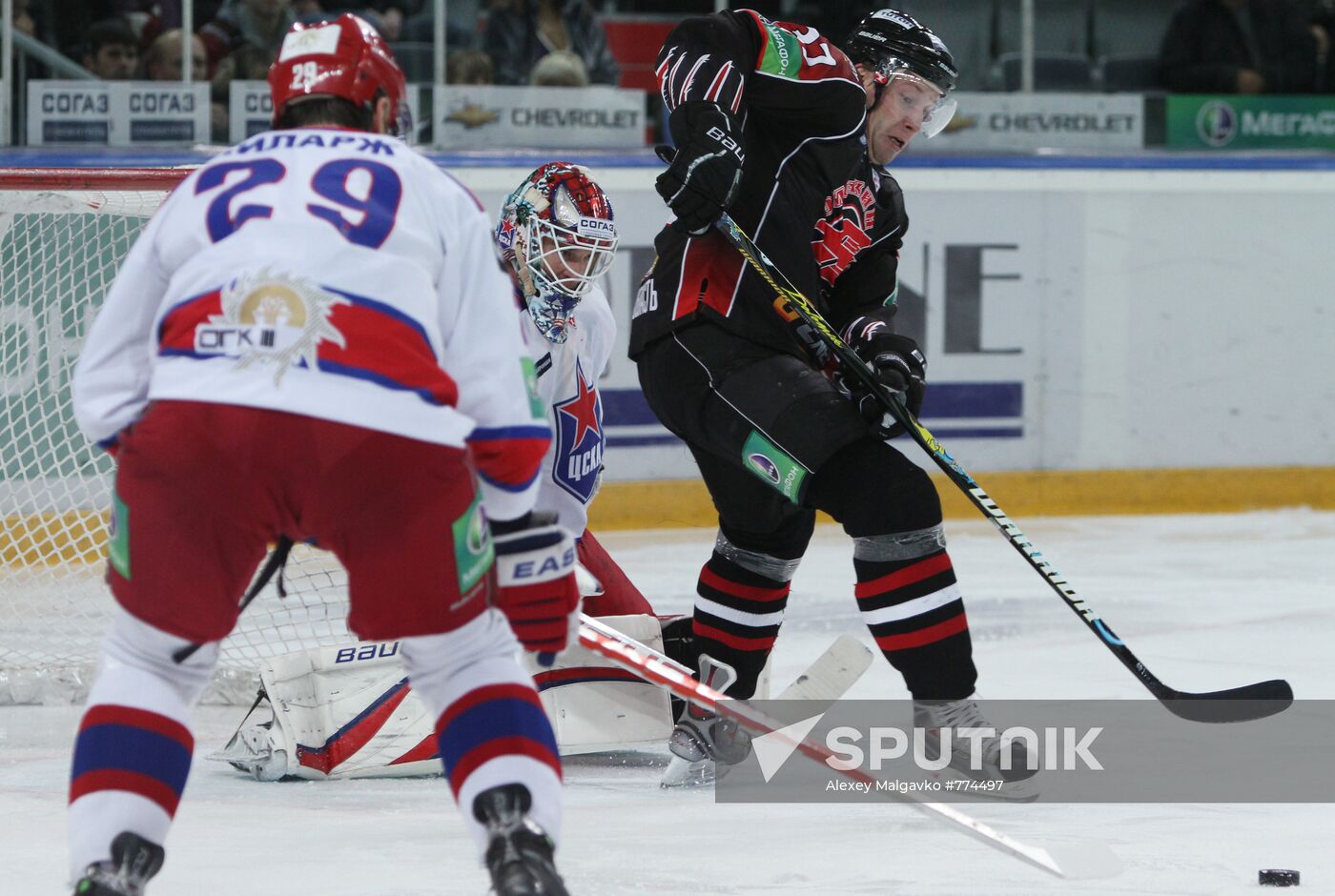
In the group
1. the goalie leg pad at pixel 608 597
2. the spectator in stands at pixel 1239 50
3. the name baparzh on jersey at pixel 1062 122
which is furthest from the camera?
the spectator in stands at pixel 1239 50

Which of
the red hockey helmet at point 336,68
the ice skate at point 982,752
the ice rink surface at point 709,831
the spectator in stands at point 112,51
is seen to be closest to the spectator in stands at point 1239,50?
the ice rink surface at point 709,831

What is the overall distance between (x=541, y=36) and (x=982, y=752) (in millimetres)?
3334

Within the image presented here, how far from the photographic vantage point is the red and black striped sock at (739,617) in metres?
2.67

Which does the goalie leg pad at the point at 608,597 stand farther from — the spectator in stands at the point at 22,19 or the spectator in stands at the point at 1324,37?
the spectator in stands at the point at 1324,37

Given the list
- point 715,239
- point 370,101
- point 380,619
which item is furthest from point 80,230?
point 380,619

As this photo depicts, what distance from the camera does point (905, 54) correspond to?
2703 mm

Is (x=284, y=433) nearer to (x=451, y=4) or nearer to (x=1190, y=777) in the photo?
(x=1190, y=777)

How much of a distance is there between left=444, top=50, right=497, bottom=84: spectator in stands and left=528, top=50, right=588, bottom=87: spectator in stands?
0.12m

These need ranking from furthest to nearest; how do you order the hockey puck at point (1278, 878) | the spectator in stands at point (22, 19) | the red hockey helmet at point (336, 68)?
the spectator in stands at point (22, 19) < the hockey puck at point (1278, 878) < the red hockey helmet at point (336, 68)

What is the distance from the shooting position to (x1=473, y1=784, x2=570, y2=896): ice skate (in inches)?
61.1

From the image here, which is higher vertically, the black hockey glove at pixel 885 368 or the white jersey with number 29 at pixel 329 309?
the white jersey with number 29 at pixel 329 309

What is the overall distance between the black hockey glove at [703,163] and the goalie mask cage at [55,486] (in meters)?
0.98

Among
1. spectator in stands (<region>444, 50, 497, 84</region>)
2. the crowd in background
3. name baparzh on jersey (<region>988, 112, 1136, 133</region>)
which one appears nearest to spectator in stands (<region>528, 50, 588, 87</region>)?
the crowd in background

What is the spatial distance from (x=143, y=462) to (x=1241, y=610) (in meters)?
2.92
